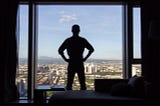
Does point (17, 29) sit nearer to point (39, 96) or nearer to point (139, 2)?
point (39, 96)

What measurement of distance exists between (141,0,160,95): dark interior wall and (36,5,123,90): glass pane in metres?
0.57

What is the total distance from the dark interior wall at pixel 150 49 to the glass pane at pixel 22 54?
2476 mm

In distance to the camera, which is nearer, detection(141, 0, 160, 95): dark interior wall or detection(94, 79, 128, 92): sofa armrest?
detection(94, 79, 128, 92): sofa armrest

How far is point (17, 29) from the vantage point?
587cm

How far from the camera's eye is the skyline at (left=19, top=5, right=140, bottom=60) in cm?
604

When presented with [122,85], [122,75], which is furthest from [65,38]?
[122,85]

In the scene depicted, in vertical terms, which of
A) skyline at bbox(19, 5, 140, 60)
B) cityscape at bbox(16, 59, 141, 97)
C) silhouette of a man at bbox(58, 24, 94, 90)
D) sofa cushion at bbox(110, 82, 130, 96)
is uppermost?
skyline at bbox(19, 5, 140, 60)

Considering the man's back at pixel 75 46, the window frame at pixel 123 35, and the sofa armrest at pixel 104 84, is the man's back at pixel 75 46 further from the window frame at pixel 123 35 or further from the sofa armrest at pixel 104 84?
the window frame at pixel 123 35

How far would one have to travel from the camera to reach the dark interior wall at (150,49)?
223 inches

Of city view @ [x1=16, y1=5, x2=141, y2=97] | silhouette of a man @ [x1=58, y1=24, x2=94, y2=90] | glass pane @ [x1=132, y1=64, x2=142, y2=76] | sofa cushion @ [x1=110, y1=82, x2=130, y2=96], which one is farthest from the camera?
city view @ [x1=16, y1=5, x2=141, y2=97]

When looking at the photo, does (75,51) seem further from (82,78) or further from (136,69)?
(136,69)

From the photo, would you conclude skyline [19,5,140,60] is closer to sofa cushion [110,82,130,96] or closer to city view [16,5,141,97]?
city view [16,5,141,97]

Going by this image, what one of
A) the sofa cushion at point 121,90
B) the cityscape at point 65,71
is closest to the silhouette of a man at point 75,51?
the cityscape at point 65,71

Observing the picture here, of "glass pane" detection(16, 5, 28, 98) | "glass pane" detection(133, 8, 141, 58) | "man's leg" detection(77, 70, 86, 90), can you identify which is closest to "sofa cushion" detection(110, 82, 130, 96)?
"man's leg" detection(77, 70, 86, 90)
